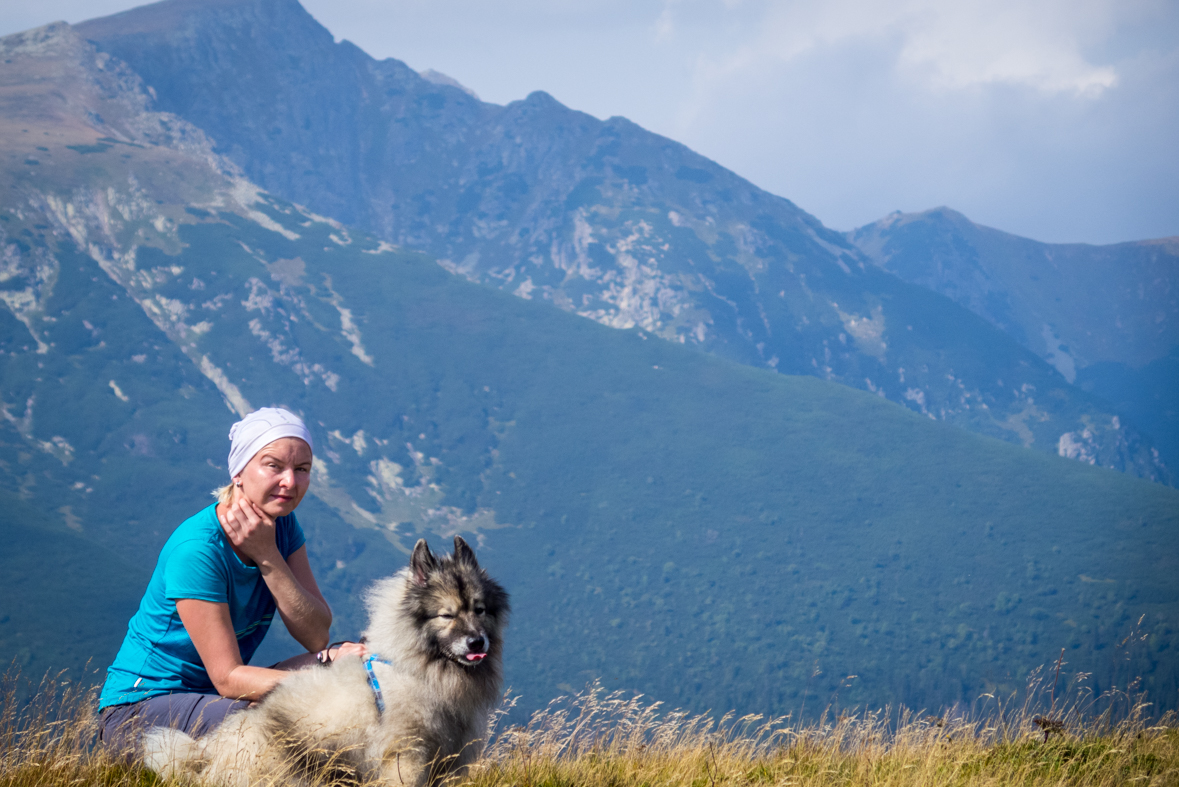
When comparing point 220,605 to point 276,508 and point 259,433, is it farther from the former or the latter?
point 259,433

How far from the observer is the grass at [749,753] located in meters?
5.27

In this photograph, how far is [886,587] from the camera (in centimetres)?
18175

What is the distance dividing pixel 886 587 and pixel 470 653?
19252 cm

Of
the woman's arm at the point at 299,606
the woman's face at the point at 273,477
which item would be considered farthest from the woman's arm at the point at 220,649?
the woman's face at the point at 273,477

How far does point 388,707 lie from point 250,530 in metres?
1.36

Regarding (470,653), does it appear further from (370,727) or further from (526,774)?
(526,774)

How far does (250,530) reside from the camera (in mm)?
5070

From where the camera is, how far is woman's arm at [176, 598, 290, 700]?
4930 mm

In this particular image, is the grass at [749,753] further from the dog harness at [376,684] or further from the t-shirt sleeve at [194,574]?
the t-shirt sleeve at [194,574]

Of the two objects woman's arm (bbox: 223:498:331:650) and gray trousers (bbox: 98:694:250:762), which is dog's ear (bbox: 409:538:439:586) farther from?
gray trousers (bbox: 98:694:250:762)

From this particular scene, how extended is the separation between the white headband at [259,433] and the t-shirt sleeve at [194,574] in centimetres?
51

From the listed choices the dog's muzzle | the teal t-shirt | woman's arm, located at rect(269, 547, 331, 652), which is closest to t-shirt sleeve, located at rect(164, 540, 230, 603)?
the teal t-shirt

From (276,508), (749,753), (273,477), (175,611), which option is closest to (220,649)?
(175,611)

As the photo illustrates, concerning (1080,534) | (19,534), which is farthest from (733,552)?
(19,534)
